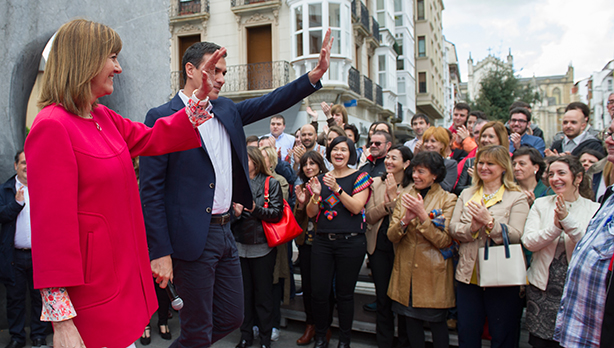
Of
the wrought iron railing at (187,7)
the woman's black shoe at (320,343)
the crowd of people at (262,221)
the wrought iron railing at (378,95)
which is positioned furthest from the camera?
the wrought iron railing at (378,95)

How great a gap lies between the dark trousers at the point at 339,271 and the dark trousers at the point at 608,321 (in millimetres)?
2510

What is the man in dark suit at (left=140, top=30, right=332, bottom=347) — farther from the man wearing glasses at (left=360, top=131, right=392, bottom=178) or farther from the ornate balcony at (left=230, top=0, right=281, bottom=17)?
the ornate balcony at (left=230, top=0, right=281, bottom=17)

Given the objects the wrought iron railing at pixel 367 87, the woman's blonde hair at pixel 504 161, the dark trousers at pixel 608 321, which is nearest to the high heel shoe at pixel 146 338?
the woman's blonde hair at pixel 504 161

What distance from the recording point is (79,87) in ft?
6.03

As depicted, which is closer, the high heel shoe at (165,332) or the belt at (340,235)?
the belt at (340,235)

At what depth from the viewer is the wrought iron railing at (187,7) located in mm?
17844

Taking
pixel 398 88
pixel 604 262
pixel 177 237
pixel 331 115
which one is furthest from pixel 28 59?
pixel 398 88

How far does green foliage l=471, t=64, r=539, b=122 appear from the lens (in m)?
21.1

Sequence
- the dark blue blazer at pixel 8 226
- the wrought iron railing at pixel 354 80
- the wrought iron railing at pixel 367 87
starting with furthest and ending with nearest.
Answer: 1. the wrought iron railing at pixel 367 87
2. the wrought iron railing at pixel 354 80
3. the dark blue blazer at pixel 8 226

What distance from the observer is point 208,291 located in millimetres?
2578

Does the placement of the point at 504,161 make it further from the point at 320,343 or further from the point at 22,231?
the point at 22,231

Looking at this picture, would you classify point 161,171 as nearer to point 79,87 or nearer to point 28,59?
point 79,87

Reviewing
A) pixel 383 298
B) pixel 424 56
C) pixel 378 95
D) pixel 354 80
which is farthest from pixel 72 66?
pixel 424 56

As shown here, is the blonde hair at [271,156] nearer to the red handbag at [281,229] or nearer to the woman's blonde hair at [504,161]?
the red handbag at [281,229]
